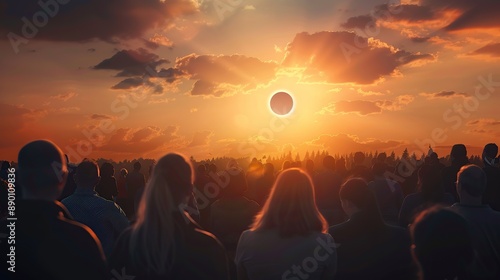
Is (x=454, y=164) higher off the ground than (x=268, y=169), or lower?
lower

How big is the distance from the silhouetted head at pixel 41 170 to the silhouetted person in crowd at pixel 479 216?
382 cm

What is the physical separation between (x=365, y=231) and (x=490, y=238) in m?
1.35

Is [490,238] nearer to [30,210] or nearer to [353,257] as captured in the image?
[353,257]

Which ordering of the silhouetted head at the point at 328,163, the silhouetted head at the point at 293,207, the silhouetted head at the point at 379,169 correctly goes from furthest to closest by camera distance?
1. the silhouetted head at the point at 328,163
2. the silhouetted head at the point at 379,169
3. the silhouetted head at the point at 293,207

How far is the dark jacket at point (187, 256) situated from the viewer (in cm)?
368

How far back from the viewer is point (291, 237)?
182 inches

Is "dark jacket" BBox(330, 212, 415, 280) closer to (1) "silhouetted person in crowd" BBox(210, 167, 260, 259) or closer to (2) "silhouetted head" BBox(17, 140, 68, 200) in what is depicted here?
(2) "silhouetted head" BBox(17, 140, 68, 200)

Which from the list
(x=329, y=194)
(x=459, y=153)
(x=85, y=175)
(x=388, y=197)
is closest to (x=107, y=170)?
(x=85, y=175)

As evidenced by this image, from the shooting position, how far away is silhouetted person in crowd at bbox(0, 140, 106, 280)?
11.1 ft

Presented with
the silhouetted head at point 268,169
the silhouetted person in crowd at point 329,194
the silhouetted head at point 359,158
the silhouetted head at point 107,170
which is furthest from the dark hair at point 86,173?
the silhouetted head at point 268,169

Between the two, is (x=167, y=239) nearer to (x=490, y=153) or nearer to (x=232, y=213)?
(x=232, y=213)

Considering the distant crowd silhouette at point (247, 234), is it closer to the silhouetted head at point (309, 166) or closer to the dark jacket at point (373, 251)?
the dark jacket at point (373, 251)

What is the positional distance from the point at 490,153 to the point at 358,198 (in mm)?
4942

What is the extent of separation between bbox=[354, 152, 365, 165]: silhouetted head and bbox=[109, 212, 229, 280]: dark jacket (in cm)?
786
